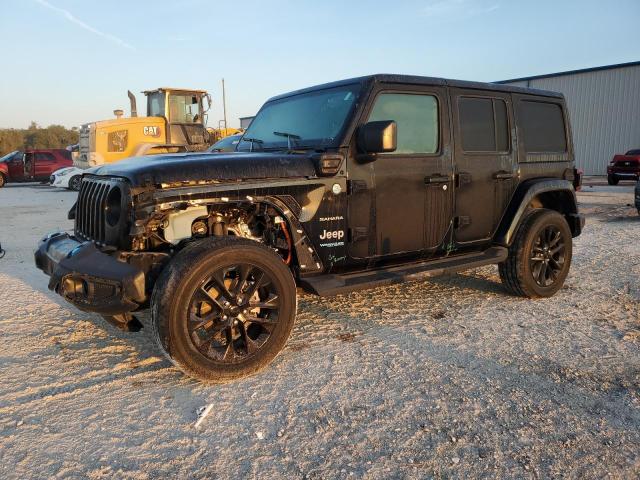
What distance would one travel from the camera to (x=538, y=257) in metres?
5.04

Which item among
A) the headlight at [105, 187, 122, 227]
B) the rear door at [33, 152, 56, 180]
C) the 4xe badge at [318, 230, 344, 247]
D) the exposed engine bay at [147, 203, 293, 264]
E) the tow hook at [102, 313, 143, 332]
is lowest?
the tow hook at [102, 313, 143, 332]

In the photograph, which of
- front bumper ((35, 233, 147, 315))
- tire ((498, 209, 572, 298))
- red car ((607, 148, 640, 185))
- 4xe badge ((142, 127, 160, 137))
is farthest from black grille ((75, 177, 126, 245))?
red car ((607, 148, 640, 185))

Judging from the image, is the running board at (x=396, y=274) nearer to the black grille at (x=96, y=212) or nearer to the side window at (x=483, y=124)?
the side window at (x=483, y=124)

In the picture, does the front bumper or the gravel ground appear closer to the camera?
the gravel ground

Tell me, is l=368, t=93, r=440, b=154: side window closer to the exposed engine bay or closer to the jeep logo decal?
the jeep logo decal

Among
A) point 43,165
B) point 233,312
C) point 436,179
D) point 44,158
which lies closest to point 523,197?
point 436,179

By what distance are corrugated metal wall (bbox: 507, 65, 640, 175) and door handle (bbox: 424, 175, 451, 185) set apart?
2711 centimetres

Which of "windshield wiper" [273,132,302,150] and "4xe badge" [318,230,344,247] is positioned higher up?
"windshield wiper" [273,132,302,150]

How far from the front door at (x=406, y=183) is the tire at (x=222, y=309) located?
82 cm

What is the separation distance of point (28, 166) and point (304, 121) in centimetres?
2363

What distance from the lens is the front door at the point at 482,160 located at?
445 cm

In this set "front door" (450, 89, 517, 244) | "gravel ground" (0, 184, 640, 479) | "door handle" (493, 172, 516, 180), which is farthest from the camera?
"door handle" (493, 172, 516, 180)

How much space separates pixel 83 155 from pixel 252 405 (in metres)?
17.2

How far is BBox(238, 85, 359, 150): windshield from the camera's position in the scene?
12.8ft
